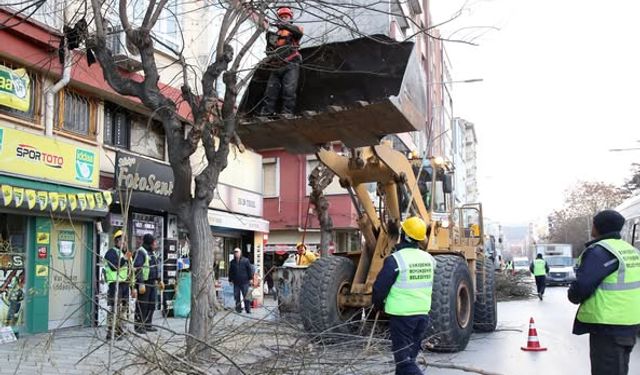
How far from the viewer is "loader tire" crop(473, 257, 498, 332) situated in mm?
11555

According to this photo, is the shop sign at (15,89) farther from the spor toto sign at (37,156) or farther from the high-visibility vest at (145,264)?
the high-visibility vest at (145,264)

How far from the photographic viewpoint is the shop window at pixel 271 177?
28.4m

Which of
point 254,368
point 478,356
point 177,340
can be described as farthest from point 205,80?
point 478,356

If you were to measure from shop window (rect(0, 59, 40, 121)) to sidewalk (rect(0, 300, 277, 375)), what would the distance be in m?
3.81

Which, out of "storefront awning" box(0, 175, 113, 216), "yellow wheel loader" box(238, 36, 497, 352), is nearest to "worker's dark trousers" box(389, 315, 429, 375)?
"yellow wheel loader" box(238, 36, 497, 352)

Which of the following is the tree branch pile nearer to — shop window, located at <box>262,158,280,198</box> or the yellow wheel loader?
shop window, located at <box>262,158,280,198</box>

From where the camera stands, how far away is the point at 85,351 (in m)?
9.07

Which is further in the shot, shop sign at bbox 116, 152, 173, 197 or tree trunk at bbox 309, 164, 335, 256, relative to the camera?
tree trunk at bbox 309, 164, 335, 256

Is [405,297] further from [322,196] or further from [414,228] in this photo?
[322,196]

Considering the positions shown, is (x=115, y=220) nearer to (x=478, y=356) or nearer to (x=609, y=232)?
(x=478, y=356)

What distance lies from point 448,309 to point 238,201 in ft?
37.2

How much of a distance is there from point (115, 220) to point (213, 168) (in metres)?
7.77

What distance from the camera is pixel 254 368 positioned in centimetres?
499

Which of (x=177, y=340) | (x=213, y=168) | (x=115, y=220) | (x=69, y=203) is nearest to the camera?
(x=177, y=340)
